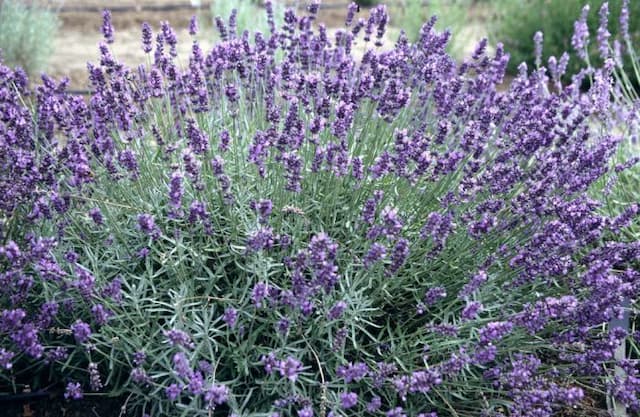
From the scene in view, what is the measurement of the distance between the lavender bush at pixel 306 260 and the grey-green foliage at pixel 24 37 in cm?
392

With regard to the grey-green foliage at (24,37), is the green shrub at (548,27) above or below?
above

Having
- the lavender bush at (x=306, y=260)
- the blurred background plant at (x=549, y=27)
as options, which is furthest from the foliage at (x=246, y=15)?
the lavender bush at (x=306, y=260)

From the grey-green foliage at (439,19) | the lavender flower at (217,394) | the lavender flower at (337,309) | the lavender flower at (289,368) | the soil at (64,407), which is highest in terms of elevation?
the lavender flower at (337,309)

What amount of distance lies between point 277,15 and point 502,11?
3183 mm

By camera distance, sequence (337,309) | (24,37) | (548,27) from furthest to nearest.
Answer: (548,27) → (24,37) → (337,309)

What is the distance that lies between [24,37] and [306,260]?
5.55m

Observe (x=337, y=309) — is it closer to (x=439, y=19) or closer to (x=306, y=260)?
(x=306, y=260)

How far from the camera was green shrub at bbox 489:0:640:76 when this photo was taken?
22.7 ft

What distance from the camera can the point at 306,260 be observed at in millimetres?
2205

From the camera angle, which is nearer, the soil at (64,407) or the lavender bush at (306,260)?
the lavender bush at (306,260)

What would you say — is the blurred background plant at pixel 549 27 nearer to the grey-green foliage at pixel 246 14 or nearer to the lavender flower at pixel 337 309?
the grey-green foliage at pixel 246 14

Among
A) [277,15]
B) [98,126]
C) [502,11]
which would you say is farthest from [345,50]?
[502,11]

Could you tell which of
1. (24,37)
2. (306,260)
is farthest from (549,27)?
(306,260)

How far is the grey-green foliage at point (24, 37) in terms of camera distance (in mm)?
A: 6609
